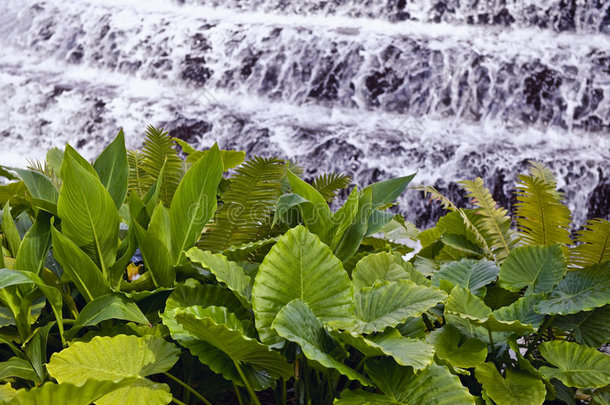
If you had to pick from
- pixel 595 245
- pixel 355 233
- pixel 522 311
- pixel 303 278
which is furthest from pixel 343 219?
pixel 595 245

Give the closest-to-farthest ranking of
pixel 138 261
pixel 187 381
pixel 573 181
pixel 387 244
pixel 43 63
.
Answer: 1. pixel 187 381
2. pixel 138 261
3. pixel 387 244
4. pixel 573 181
5. pixel 43 63

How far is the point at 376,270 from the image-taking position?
2.71 feet

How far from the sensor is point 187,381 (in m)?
0.81

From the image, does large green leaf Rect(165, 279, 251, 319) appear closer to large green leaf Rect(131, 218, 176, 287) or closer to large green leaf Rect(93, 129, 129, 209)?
large green leaf Rect(131, 218, 176, 287)

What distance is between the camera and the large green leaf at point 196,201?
2.65 ft

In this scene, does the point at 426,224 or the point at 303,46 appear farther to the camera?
the point at 303,46

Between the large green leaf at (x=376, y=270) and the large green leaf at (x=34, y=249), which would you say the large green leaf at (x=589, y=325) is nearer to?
the large green leaf at (x=376, y=270)

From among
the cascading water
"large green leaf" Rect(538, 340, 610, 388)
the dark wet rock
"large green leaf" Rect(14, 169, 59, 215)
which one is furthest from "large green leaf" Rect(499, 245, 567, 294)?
the dark wet rock

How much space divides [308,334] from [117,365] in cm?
21

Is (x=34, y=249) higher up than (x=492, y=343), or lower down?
higher up

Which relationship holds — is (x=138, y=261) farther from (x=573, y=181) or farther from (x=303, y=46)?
(x=303, y=46)

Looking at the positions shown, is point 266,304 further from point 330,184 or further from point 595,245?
point 595,245

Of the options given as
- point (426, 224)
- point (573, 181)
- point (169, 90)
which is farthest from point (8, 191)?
point (169, 90)

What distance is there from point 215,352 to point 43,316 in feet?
0.96
